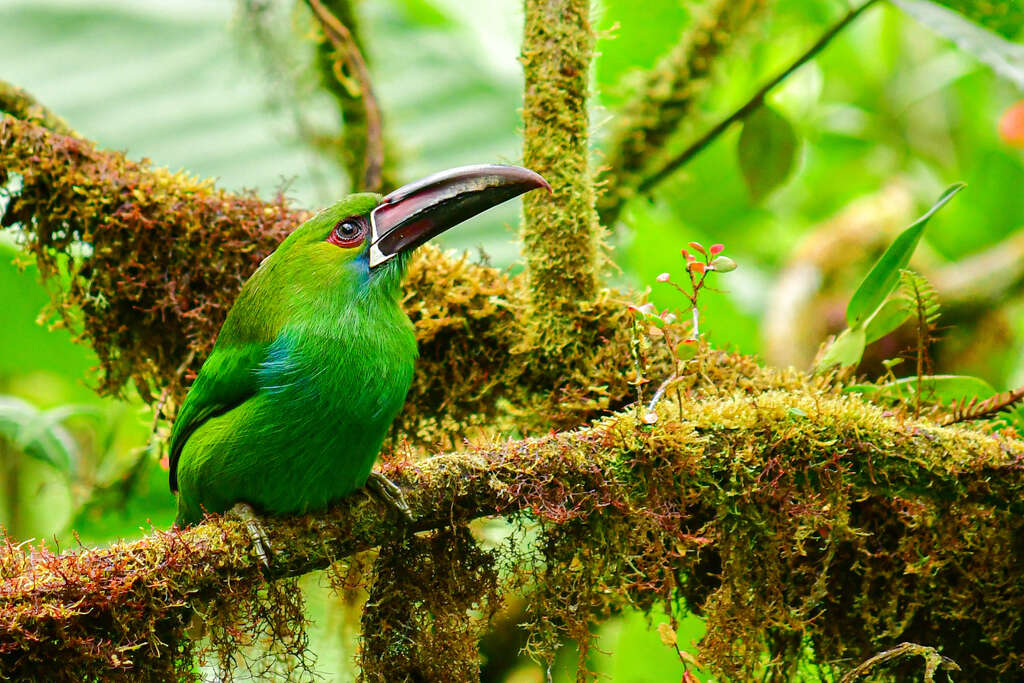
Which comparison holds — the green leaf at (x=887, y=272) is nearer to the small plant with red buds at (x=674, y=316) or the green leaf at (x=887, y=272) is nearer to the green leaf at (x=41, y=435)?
the small plant with red buds at (x=674, y=316)

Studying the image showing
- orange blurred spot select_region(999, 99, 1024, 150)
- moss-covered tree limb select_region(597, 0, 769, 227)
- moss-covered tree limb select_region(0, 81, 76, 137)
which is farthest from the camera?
orange blurred spot select_region(999, 99, 1024, 150)

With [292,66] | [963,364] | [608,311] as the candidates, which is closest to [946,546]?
A: [608,311]

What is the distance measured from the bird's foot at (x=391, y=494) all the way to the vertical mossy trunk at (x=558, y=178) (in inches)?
27.0

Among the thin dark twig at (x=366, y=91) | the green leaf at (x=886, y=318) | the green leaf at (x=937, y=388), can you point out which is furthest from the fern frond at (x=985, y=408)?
the thin dark twig at (x=366, y=91)

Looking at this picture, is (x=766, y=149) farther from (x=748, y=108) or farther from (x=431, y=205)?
(x=431, y=205)

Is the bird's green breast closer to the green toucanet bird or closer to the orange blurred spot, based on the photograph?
the green toucanet bird

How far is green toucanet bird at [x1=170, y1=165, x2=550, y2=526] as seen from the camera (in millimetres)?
2223

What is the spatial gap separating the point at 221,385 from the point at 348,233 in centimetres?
52

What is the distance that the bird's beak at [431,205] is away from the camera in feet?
8.02

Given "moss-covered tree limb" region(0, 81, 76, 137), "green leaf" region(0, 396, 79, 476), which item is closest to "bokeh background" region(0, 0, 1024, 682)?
"green leaf" region(0, 396, 79, 476)

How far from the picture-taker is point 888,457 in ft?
7.18

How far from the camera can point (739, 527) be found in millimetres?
2221

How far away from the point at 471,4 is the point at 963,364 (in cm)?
358

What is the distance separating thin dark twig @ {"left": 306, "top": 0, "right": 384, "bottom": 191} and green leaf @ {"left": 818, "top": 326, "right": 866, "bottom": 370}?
5.61 ft
